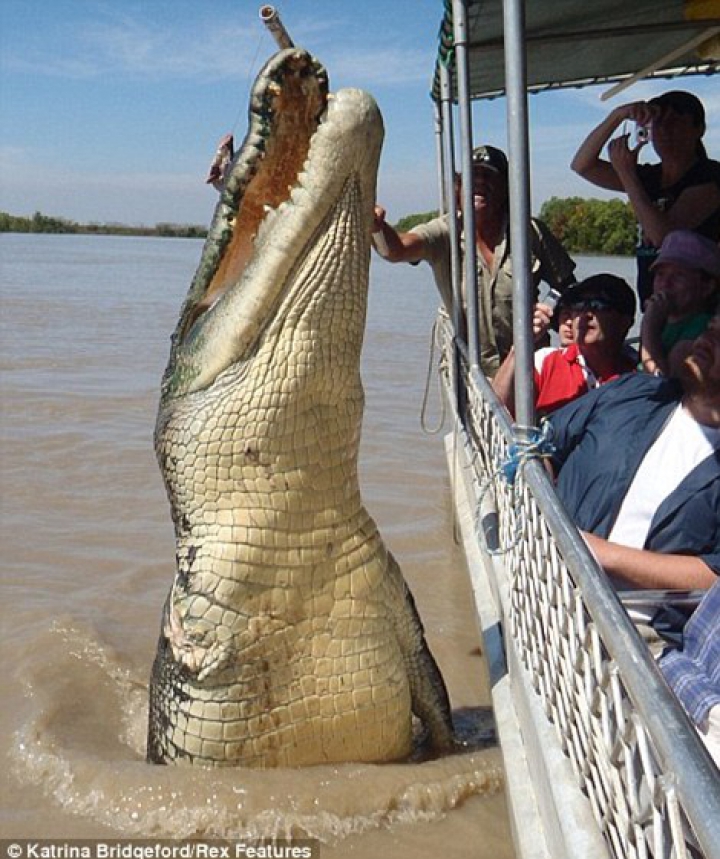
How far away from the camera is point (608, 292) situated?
137 inches

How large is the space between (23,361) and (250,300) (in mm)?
10409

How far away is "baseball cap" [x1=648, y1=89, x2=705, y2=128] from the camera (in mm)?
3750

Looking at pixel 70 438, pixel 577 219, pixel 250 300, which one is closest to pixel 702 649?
pixel 250 300

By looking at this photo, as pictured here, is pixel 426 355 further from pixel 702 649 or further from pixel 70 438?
pixel 702 649

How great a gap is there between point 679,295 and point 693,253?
151mm

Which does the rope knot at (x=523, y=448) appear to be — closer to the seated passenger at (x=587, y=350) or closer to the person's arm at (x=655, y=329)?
the person's arm at (x=655, y=329)

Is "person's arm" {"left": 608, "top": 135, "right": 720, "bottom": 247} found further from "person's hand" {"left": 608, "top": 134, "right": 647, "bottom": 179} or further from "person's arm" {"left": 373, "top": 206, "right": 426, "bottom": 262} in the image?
"person's arm" {"left": 373, "top": 206, "right": 426, "bottom": 262}

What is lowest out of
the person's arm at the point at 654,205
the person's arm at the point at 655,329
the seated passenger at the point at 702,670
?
the seated passenger at the point at 702,670

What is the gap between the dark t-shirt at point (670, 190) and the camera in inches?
151

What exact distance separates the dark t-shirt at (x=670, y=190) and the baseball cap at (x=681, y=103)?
194 mm

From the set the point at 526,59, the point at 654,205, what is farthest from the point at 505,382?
the point at 526,59

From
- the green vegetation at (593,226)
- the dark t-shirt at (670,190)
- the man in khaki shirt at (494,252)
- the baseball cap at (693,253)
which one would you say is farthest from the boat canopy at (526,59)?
the green vegetation at (593,226)

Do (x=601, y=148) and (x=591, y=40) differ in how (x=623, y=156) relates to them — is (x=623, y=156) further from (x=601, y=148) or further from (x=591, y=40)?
(x=591, y=40)

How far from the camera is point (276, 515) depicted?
241 centimetres
